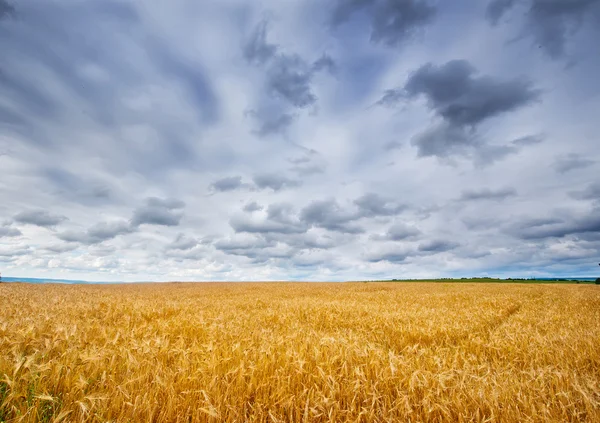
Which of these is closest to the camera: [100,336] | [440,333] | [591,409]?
[591,409]

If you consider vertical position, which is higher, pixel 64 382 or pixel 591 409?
pixel 64 382

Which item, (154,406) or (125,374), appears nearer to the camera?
(154,406)

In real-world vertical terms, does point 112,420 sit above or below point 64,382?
below

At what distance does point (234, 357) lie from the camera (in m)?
4.55

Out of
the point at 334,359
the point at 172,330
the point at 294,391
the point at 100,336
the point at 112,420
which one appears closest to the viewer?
the point at 112,420

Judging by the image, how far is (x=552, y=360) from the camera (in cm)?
613

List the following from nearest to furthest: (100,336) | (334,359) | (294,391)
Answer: (294,391)
(334,359)
(100,336)

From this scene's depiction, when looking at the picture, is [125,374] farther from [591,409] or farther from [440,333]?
[440,333]

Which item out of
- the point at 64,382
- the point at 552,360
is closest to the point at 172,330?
the point at 64,382

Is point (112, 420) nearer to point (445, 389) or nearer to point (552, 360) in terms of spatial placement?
point (445, 389)

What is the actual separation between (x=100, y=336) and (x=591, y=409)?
25.3 feet

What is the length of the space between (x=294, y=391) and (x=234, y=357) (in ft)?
3.99

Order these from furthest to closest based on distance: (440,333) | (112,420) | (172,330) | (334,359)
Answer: (440,333) → (172,330) → (334,359) → (112,420)

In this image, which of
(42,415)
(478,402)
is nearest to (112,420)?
(42,415)
